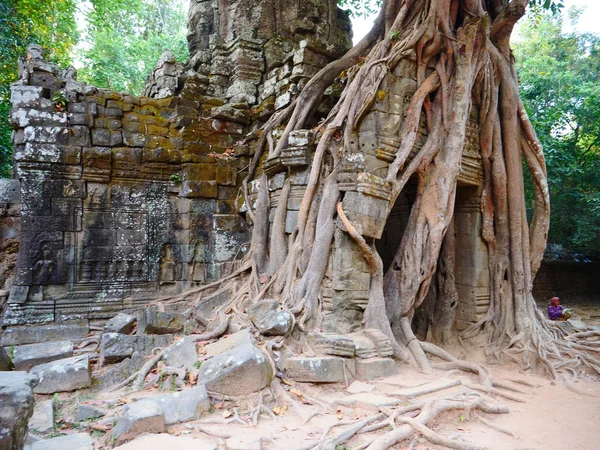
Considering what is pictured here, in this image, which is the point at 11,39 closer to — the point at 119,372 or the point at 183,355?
the point at 119,372

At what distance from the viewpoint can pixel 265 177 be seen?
219 inches

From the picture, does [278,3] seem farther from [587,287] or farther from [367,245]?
[587,287]

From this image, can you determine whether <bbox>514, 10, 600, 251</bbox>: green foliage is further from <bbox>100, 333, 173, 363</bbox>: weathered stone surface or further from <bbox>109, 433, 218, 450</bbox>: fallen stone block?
<bbox>109, 433, 218, 450</bbox>: fallen stone block

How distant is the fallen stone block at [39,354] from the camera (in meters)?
3.84

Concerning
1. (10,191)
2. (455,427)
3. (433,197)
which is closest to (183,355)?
(455,427)

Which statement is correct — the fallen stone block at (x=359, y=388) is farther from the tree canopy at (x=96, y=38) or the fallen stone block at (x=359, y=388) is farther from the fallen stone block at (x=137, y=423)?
the tree canopy at (x=96, y=38)

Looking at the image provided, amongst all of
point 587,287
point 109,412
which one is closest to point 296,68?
point 109,412

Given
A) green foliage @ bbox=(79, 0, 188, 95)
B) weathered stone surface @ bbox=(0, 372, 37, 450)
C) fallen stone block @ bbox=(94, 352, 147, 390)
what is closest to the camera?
weathered stone surface @ bbox=(0, 372, 37, 450)

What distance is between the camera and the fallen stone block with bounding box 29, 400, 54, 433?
286 cm

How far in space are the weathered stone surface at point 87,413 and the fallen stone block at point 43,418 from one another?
0.55ft

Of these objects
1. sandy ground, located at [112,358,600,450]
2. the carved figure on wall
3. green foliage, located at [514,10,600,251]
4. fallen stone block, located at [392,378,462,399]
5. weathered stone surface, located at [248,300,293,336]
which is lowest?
sandy ground, located at [112,358,600,450]

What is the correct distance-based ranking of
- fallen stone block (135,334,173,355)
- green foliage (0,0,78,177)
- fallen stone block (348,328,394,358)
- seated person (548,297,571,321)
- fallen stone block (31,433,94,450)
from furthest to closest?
green foliage (0,0,78,177), seated person (548,297,571,321), fallen stone block (135,334,173,355), fallen stone block (348,328,394,358), fallen stone block (31,433,94,450)

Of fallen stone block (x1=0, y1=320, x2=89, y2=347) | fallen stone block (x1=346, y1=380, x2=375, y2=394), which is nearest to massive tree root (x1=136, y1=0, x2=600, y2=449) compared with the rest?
fallen stone block (x1=346, y1=380, x2=375, y2=394)

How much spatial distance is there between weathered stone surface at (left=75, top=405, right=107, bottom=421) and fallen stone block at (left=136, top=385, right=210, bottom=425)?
34 centimetres
